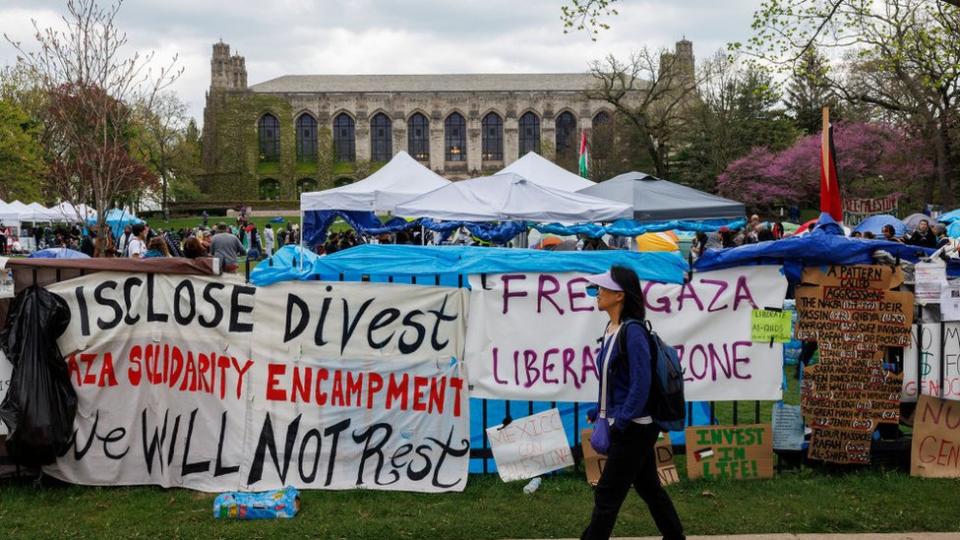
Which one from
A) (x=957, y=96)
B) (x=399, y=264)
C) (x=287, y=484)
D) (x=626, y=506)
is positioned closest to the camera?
(x=626, y=506)

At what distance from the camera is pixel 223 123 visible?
73.7 m

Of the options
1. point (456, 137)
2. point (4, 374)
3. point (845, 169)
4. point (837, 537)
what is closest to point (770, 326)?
point (837, 537)

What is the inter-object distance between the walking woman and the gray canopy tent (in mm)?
7406

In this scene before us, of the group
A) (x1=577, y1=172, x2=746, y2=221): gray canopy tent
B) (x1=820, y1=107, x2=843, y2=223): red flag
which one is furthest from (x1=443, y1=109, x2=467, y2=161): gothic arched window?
(x1=820, y1=107, x2=843, y2=223): red flag

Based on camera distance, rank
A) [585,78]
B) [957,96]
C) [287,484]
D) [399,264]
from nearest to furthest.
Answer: [287,484] < [399,264] < [957,96] < [585,78]

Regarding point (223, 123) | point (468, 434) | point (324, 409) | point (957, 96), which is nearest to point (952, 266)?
point (468, 434)

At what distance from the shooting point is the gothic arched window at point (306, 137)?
75.2 m

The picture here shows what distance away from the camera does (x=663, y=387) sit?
13.1ft

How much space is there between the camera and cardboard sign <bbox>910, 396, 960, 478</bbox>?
5.72 metres

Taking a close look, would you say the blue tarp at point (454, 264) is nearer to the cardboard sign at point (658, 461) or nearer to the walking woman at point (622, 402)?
the cardboard sign at point (658, 461)

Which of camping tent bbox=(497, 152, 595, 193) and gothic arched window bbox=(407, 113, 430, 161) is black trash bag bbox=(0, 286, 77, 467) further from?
gothic arched window bbox=(407, 113, 430, 161)

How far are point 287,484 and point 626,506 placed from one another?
2173 millimetres

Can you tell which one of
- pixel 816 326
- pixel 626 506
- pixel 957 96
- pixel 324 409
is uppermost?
pixel 957 96

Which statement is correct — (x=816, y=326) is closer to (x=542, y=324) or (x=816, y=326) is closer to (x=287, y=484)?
(x=542, y=324)
